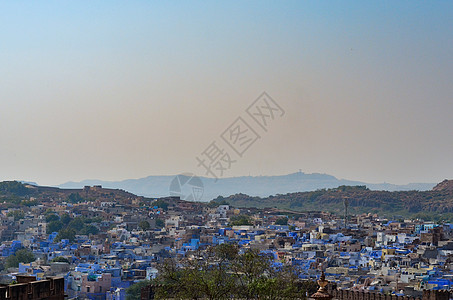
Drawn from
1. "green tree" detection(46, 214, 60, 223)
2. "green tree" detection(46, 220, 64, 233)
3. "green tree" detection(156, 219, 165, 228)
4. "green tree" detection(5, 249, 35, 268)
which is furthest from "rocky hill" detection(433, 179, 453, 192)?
"green tree" detection(5, 249, 35, 268)

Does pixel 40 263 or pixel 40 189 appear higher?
pixel 40 189

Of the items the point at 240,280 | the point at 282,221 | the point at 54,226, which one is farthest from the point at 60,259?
the point at 240,280

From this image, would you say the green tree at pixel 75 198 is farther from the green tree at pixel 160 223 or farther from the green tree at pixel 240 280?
the green tree at pixel 240 280

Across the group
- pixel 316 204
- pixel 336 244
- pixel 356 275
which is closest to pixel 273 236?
pixel 336 244

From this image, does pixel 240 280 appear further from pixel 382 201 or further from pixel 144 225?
pixel 382 201

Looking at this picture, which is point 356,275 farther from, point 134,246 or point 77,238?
point 77,238

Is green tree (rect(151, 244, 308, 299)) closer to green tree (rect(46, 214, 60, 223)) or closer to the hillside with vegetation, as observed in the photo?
green tree (rect(46, 214, 60, 223))
